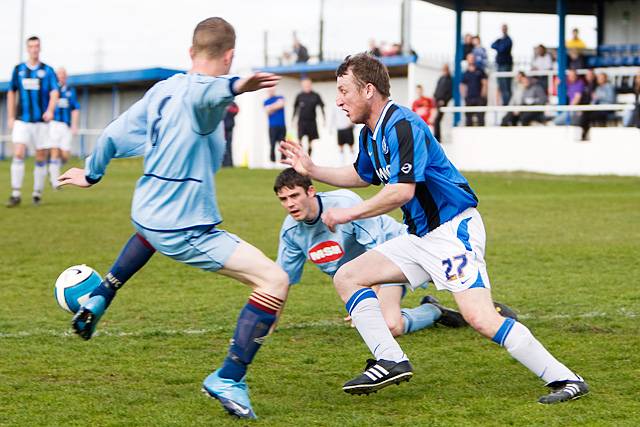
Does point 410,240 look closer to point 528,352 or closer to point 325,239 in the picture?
point 528,352

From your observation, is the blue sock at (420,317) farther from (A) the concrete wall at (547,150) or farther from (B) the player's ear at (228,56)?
(A) the concrete wall at (547,150)

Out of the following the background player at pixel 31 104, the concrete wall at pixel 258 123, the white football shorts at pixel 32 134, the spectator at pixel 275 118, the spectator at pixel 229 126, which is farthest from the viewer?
the concrete wall at pixel 258 123

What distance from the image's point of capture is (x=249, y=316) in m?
4.96

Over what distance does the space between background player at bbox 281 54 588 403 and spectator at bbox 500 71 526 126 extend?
19.7 meters

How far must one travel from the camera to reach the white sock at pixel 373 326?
5.21 m

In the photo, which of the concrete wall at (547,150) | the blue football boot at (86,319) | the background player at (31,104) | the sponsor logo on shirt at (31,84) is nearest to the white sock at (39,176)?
the background player at (31,104)

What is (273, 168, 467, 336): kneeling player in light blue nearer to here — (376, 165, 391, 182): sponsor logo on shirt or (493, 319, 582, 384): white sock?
(376, 165, 391, 182): sponsor logo on shirt

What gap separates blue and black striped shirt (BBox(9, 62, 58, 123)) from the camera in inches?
608

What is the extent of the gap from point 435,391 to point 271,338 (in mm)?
1725

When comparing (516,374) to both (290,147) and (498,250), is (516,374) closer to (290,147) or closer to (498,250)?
(290,147)

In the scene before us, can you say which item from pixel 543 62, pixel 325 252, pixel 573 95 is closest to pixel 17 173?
pixel 325 252

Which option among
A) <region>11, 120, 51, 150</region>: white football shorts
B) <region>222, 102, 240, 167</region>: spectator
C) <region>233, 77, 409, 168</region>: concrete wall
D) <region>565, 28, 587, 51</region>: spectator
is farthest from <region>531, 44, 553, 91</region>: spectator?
<region>11, 120, 51, 150</region>: white football shorts

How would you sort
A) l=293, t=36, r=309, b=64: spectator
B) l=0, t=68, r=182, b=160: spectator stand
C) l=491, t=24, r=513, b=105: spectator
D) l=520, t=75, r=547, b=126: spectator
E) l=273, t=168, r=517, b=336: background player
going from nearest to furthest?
l=273, t=168, r=517, b=336: background player → l=520, t=75, r=547, b=126: spectator → l=491, t=24, r=513, b=105: spectator → l=293, t=36, r=309, b=64: spectator → l=0, t=68, r=182, b=160: spectator stand

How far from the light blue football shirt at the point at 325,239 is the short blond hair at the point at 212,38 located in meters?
1.94
